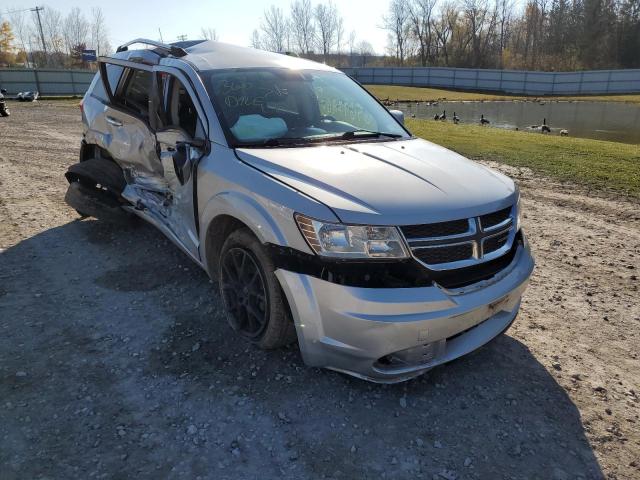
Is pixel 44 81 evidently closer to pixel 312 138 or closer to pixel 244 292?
pixel 312 138

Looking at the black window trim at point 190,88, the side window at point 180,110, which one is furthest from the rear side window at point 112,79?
the side window at point 180,110

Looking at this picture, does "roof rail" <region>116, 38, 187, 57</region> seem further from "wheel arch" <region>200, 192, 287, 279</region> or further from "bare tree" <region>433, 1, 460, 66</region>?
"bare tree" <region>433, 1, 460, 66</region>

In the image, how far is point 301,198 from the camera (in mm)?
2662

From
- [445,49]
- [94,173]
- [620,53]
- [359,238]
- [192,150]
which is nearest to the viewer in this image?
[359,238]

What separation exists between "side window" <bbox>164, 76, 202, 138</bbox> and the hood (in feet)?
2.22

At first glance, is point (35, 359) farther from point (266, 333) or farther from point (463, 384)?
point (463, 384)

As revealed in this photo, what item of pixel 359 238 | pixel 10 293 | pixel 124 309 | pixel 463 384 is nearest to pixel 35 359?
pixel 124 309

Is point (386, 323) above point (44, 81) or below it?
below

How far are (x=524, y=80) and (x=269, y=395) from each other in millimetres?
59014

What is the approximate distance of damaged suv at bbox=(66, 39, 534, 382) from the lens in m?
2.54

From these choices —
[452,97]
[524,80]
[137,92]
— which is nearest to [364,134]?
[137,92]

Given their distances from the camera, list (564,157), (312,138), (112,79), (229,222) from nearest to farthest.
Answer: (229,222), (312,138), (112,79), (564,157)

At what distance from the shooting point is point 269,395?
2912mm

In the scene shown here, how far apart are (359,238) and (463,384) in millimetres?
1226
